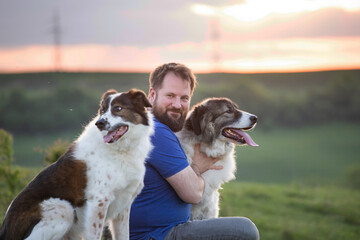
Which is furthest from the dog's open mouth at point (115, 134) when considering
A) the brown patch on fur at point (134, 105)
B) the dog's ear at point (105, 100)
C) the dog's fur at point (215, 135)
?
the dog's fur at point (215, 135)

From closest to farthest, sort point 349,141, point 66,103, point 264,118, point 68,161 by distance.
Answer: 1. point 68,161
2. point 66,103
3. point 264,118
4. point 349,141

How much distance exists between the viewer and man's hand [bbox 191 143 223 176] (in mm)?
4709

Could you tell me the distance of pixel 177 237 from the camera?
3859mm

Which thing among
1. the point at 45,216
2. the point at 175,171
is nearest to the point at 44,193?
the point at 45,216

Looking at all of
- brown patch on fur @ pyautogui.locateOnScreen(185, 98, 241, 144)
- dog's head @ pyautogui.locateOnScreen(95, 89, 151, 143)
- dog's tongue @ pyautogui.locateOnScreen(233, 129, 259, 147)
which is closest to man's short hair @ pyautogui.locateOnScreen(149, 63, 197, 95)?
dog's head @ pyautogui.locateOnScreen(95, 89, 151, 143)

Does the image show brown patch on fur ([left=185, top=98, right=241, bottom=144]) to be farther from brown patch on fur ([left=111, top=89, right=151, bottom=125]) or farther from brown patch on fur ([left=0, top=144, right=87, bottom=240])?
brown patch on fur ([left=0, top=144, right=87, bottom=240])

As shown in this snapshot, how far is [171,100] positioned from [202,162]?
0.93m

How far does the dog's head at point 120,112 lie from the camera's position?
12.1 ft

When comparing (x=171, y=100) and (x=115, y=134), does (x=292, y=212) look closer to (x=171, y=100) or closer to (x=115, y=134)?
(x=171, y=100)

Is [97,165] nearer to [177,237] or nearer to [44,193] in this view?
[44,193]

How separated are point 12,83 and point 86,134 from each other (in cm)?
3184

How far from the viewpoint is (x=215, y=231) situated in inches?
153

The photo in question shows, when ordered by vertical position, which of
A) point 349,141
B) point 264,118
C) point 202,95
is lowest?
point 349,141

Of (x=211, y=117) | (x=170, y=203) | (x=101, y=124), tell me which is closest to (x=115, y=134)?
(x=101, y=124)
